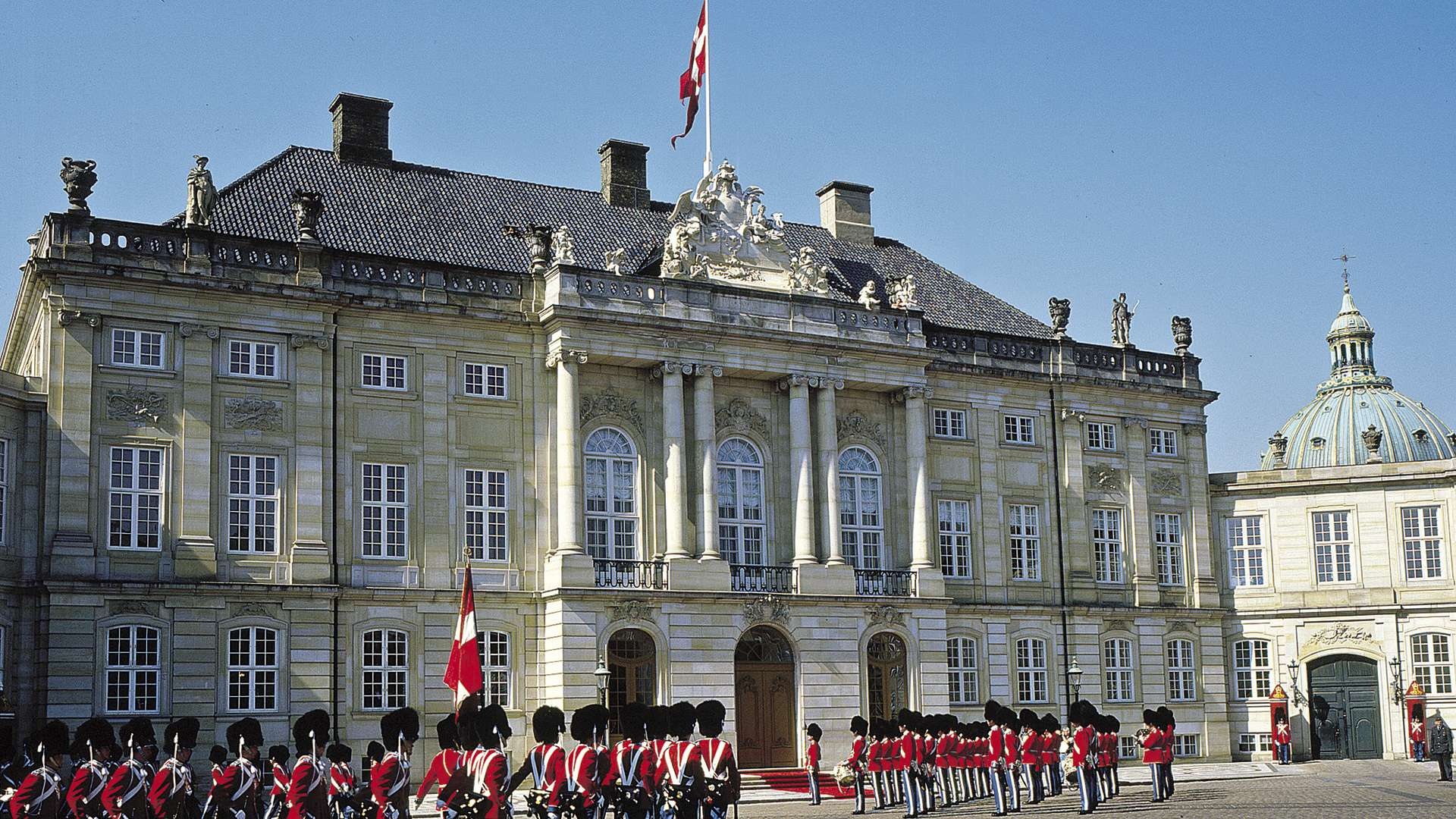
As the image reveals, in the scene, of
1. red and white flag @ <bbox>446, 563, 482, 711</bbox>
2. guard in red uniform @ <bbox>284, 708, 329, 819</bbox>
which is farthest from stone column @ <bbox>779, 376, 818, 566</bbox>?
guard in red uniform @ <bbox>284, 708, 329, 819</bbox>

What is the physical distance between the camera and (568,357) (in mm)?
38219

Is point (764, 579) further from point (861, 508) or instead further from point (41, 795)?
point (41, 795)

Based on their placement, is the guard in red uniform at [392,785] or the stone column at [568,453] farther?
the stone column at [568,453]

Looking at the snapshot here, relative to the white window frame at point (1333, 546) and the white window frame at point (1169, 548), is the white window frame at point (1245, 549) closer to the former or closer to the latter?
the white window frame at point (1333, 546)

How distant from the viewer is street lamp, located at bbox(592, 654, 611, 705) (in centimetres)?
3556

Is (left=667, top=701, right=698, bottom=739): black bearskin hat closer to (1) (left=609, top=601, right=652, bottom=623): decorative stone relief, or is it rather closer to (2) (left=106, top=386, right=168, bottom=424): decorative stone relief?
(1) (left=609, top=601, right=652, bottom=623): decorative stone relief

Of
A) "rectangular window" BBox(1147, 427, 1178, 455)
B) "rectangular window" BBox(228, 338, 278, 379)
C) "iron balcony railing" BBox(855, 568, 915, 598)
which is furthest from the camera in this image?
"rectangular window" BBox(1147, 427, 1178, 455)

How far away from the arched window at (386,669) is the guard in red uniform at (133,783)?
15.7m

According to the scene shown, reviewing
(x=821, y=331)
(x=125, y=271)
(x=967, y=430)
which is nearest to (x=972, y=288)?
(x=967, y=430)

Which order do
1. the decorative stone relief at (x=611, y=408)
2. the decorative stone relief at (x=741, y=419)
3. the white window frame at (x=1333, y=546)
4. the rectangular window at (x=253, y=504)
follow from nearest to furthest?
1. the rectangular window at (x=253, y=504)
2. the decorative stone relief at (x=611, y=408)
3. the decorative stone relief at (x=741, y=419)
4. the white window frame at (x=1333, y=546)

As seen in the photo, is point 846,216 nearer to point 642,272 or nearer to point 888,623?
point 642,272

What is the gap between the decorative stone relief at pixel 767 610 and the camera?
129 feet

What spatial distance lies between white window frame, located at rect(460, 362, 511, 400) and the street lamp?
21.2 ft

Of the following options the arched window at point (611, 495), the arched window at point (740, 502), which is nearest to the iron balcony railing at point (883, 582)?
the arched window at point (740, 502)
